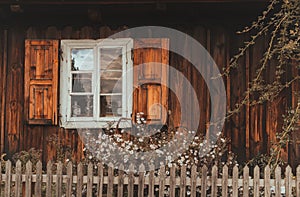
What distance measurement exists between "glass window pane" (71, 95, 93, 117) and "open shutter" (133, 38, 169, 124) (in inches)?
32.0

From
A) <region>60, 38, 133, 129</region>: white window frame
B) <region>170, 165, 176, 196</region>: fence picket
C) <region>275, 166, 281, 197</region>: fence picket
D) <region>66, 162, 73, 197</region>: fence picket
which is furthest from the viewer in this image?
<region>60, 38, 133, 129</region>: white window frame

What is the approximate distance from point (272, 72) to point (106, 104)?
300 centimetres

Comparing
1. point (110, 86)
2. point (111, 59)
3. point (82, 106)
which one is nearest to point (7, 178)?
point (82, 106)

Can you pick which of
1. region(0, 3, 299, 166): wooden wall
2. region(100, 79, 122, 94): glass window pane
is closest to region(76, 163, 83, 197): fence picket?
region(0, 3, 299, 166): wooden wall

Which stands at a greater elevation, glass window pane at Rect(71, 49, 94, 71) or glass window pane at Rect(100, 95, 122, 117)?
glass window pane at Rect(71, 49, 94, 71)

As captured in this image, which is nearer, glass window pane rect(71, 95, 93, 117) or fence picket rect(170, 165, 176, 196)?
fence picket rect(170, 165, 176, 196)

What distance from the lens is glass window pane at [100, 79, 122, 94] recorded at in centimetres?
953

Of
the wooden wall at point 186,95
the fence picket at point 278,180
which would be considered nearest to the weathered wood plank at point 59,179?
the wooden wall at point 186,95

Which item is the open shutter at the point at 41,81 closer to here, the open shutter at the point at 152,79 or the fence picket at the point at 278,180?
the open shutter at the point at 152,79

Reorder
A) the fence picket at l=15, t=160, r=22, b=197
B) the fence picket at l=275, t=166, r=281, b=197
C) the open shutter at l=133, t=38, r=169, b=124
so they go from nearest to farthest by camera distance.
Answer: the fence picket at l=275, t=166, r=281, b=197
the fence picket at l=15, t=160, r=22, b=197
the open shutter at l=133, t=38, r=169, b=124

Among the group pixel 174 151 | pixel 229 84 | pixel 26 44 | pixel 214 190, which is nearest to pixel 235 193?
pixel 214 190

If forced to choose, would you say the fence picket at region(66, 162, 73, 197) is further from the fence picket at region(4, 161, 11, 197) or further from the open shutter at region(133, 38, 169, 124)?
the open shutter at region(133, 38, 169, 124)

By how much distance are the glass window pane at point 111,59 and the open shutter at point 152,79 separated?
1.03 feet

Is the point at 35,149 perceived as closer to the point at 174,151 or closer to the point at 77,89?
the point at 77,89
